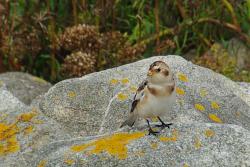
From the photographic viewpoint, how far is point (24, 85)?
903 cm

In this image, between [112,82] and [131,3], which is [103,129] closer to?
[112,82]

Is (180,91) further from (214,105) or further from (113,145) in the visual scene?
(113,145)

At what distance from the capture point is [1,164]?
5.94 m

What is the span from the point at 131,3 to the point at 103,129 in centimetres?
415

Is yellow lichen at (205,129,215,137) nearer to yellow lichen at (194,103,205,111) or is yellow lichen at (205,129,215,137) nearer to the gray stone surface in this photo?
yellow lichen at (194,103,205,111)

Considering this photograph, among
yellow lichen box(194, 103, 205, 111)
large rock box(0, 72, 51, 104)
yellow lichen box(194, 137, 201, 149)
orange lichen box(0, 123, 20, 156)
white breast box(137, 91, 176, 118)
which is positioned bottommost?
large rock box(0, 72, 51, 104)

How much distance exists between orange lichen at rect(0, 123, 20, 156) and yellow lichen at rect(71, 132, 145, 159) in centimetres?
90

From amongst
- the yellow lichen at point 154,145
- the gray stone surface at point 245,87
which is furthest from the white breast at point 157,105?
the gray stone surface at point 245,87

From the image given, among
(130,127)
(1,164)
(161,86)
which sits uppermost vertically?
(161,86)

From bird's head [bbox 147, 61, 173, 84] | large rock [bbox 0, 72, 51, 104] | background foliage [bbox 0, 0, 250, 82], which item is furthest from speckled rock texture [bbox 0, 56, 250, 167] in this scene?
background foliage [bbox 0, 0, 250, 82]

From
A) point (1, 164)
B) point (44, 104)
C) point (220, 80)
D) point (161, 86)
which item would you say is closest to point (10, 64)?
point (44, 104)

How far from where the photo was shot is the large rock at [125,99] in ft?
21.7

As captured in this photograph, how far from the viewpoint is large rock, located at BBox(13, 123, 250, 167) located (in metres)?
5.14

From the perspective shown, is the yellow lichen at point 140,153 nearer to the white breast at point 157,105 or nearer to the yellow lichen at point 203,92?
the white breast at point 157,105
